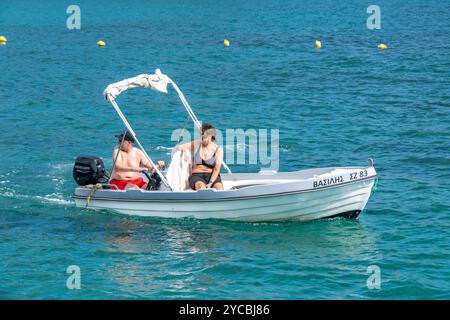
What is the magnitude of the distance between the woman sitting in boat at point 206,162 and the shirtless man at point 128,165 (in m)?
0.91

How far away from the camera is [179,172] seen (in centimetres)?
1959

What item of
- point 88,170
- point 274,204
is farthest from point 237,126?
point 274,204

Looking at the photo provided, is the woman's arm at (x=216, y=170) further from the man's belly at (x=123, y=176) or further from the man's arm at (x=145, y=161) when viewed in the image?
the man's belly at (x=123, y=176)

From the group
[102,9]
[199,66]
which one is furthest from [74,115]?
[102,9]

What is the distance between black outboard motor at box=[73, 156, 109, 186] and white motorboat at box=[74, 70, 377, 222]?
0.10 meters

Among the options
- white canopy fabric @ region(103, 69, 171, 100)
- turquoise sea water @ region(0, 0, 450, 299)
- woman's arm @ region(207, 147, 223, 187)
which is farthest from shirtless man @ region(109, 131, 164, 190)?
woman's arm @ region(207, 147, 223, 187)

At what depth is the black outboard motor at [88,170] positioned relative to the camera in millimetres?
19719

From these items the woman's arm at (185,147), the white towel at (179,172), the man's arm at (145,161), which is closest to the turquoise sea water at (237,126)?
Result: the white towel at (179,172)

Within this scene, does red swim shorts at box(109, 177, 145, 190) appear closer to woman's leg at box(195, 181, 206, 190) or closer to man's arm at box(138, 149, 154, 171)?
man's arm at box(138, 149, 154, 171)

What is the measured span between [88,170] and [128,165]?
3.02ft

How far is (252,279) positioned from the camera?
16125 millimetres

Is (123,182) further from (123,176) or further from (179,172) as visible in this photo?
(179,172)
